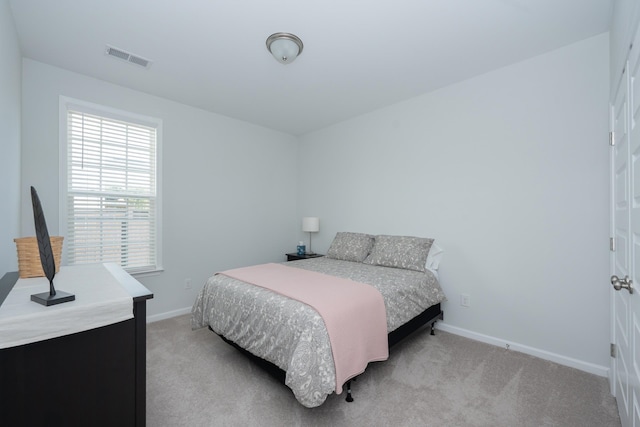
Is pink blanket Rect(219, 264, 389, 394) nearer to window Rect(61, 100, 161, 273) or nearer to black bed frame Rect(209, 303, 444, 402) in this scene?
black bed frame Rect(209, 303, 444, 402)

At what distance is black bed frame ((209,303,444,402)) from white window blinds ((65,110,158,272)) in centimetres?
161

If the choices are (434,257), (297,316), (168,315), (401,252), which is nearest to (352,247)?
(401,252)

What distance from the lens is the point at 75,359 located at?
1008mm

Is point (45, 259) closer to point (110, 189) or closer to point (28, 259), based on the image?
point (28, 259)

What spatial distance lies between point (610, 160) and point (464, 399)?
2.03m

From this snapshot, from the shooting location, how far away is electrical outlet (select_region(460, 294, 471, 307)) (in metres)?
2.91

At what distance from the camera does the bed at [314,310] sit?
1.65 metres

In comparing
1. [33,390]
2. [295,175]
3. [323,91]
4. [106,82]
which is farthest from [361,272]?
[106,82]

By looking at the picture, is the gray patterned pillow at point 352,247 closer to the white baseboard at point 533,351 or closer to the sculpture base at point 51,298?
the white baseboard at point 533,351

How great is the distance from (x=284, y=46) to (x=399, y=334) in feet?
8.31

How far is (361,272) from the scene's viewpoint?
9.15 feet

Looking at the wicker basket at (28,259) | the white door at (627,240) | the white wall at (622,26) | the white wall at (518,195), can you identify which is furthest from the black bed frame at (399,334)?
the white wall at (622,26)

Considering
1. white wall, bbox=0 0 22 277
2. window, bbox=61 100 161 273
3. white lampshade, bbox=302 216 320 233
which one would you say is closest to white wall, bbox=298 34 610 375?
white lampshade, bbox=302 216 320 233

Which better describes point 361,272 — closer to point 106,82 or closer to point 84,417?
point 84,417
